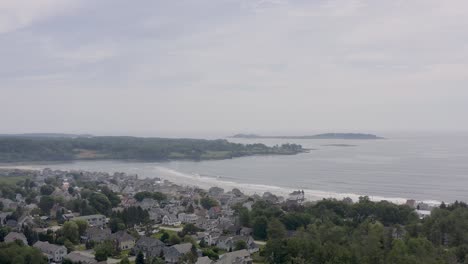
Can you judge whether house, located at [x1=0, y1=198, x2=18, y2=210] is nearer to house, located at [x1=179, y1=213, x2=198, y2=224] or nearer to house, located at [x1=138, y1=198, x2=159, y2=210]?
house, located at [x1=138, y1=198, x2=159, y2=210]

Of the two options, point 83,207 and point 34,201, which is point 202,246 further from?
point 34,201

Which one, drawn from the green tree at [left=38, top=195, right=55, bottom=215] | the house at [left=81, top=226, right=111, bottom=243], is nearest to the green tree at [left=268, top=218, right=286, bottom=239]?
the house at [left=81, top=226, right=111, bottom=243]

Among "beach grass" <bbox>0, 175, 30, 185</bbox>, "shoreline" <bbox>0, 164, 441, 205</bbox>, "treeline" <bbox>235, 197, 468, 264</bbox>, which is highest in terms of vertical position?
"treeline" <bbox>235, 197, 468, 264</bbox>

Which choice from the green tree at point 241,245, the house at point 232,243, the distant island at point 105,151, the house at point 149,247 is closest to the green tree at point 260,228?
the house at point 232,243

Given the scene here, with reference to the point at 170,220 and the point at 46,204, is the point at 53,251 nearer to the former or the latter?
the point at 170,220

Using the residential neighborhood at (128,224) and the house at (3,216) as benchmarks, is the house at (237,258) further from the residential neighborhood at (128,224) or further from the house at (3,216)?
the house at (3,216)

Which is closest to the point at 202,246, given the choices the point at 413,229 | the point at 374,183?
the point at 413,229
